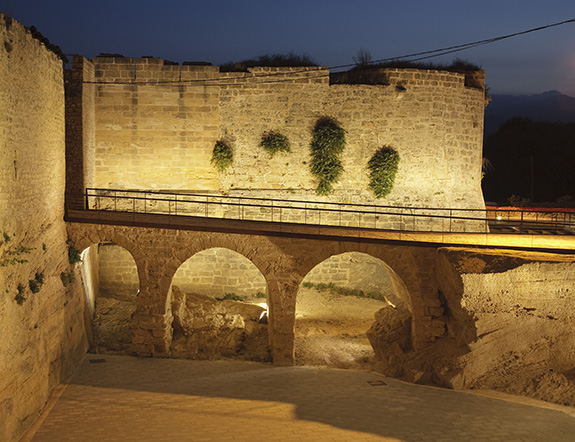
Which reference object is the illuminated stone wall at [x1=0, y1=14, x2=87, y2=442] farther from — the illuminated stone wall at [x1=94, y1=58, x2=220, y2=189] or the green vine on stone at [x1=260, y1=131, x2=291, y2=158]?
the green vine on stone at [x1=260, y1=131, x2=291, y2=158]

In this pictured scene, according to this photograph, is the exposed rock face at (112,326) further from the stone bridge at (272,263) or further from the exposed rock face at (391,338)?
the exposed rock face at (391,338)

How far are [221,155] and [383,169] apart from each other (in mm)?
5394

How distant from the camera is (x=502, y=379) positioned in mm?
12977

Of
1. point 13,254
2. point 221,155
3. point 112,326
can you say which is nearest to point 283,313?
point 112,326

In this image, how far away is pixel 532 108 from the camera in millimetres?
147375

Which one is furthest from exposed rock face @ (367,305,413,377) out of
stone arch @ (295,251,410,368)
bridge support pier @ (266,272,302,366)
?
bridge support pier @ (266,272,302,366)

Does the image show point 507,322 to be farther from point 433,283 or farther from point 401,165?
point 401,165

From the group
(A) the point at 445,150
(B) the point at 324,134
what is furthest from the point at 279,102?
(A) the point at 445,150

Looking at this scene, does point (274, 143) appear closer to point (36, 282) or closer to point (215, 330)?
point (215, 330)

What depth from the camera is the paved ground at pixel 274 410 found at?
35.3 ft

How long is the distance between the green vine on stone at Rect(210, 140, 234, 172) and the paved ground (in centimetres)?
726

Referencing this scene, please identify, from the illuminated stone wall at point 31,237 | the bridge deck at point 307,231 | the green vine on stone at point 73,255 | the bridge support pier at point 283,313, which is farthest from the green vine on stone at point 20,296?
the bridge support pier at point 283,313

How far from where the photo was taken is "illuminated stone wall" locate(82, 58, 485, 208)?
19.0 m

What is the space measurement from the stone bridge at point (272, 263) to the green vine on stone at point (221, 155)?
4.28 metres
